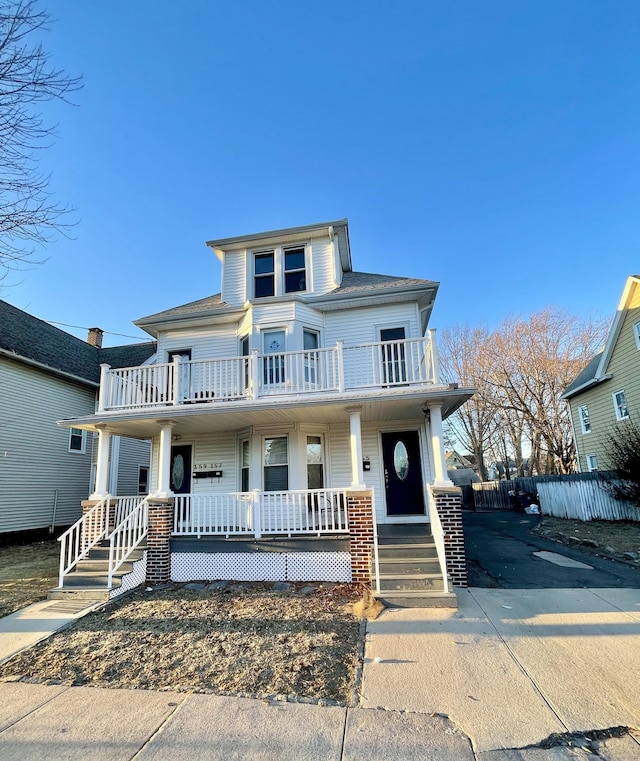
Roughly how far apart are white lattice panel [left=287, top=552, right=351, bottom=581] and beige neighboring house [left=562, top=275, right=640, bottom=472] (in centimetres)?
1244

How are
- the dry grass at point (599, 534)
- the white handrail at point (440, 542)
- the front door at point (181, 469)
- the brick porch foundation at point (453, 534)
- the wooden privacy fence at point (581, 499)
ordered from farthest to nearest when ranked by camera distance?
the wooden privacy fence at point (581, 499), the front door at point (181, 469), the dry grass at point (599, 534), the brick porch foundation at point (453, 534), the white handrail at point (440, 542)

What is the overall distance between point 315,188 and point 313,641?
38.0ft

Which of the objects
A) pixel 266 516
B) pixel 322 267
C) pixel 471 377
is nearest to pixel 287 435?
pixel 266 516

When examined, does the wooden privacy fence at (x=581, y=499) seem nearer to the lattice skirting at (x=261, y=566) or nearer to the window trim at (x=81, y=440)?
the lattice skirting at (x=261, y=566)

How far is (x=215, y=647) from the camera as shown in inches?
191

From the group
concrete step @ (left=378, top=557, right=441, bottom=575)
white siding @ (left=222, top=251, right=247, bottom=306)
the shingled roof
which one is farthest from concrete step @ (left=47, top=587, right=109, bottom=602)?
the shingled roof

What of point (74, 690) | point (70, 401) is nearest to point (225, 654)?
point (74, 690)

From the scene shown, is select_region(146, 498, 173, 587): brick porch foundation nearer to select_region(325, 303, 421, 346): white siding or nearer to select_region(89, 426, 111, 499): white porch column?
select_region(89, 426, 111, 499): white porch column

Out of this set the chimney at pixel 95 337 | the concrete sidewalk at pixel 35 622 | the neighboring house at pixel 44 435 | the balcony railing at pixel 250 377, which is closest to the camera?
the concrete sidewalk at pixel 35 622

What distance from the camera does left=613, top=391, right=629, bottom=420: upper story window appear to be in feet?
49.9

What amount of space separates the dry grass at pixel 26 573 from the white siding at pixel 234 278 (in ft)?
24.4

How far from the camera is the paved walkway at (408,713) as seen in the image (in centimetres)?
291

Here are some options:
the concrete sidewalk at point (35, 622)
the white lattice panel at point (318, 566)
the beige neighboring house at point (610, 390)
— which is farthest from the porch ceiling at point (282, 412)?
the beige neighboring house at point (610, 390)

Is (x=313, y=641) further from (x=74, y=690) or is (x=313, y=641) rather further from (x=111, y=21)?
(x=111, y=21)
